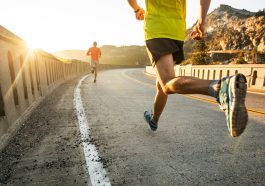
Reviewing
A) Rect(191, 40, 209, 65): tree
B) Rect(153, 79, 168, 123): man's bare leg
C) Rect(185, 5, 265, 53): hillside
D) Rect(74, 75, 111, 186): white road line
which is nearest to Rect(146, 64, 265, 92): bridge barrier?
Rect(153, 79, 168, 123): man's bare leg

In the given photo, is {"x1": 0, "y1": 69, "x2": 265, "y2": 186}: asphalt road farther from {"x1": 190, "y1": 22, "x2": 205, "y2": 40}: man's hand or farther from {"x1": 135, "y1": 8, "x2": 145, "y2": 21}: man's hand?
{"x1": 135, "y1": 8, "x2": 145, "y2": 21}: man's hand

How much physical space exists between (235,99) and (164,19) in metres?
1.40

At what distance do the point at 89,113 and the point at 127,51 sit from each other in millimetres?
159820

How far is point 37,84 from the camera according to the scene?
7527 mm

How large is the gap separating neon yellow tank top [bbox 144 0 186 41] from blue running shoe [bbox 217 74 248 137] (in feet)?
3.55

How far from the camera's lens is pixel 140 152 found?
3.03m

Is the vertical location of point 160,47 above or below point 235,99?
above

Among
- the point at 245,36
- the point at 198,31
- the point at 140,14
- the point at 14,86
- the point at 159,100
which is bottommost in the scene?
the point at 159,100

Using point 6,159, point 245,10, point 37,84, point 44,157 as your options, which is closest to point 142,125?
point 44,157

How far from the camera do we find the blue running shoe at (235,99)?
2.04 metres

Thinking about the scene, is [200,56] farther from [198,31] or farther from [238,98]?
[238,98]

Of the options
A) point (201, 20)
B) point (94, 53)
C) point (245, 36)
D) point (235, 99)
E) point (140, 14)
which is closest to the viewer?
Result: point (235, 99)

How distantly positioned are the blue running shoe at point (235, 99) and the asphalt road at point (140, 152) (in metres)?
0.55

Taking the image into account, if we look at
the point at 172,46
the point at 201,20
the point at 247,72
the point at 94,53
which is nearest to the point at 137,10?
the point at 172,46
